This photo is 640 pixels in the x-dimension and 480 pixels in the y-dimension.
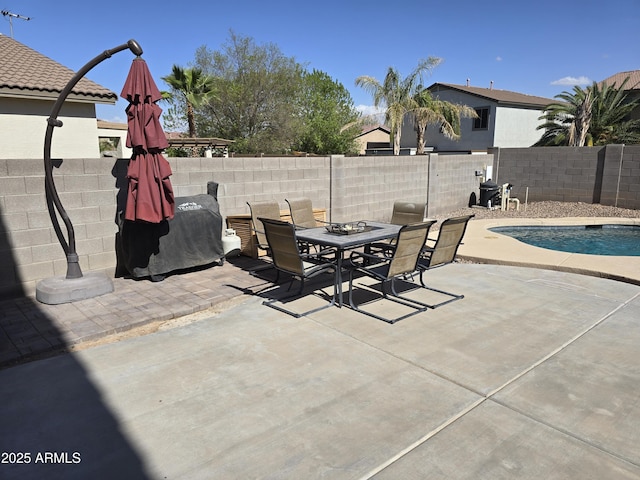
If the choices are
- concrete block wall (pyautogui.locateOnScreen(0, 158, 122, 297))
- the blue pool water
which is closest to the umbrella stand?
concrete block wall (pyautogui.locateOnScreen(0, 158, 122, 297))

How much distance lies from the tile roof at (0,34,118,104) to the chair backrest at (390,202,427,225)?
25.2 ft

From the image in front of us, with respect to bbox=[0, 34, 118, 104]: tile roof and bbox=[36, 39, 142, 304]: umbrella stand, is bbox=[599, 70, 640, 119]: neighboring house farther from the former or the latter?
bbox=[36, 39, 142, 304]: umbrella stand

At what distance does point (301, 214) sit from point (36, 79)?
24.1ft

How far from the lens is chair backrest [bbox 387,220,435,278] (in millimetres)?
5105

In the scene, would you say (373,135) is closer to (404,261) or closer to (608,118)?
(608,118)

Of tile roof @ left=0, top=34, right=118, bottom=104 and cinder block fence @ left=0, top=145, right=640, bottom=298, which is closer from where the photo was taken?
cinder block fence @ left=0, top=145, right=640, bottom=298

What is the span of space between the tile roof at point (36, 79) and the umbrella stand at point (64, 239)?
202 inches

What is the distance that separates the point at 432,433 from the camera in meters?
2.99

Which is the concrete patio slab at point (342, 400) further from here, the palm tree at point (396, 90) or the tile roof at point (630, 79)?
the tile roof at point (630, 79)

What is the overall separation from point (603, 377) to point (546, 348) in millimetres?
591

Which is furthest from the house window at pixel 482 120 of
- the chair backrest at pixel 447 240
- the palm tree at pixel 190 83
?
the chair backrest at pixel 447 240

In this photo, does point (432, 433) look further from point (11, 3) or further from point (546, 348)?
point (11, 3)

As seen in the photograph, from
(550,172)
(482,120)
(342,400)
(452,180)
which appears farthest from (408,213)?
(482,120)

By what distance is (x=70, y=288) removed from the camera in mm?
5547
